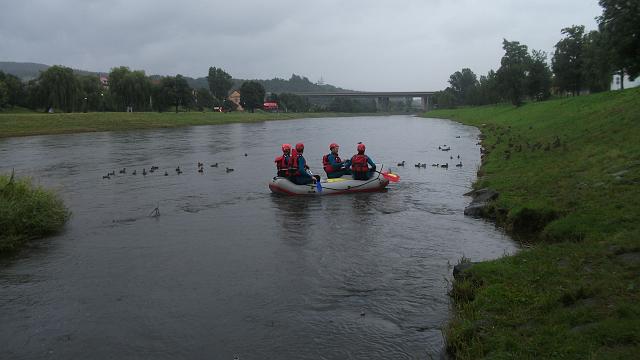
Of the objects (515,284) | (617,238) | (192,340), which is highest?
(617,238)

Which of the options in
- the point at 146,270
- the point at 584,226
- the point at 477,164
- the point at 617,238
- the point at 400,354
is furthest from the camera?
the point at 477,164

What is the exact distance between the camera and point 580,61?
2335 inches

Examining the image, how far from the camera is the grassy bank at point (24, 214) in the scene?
12.5 metres

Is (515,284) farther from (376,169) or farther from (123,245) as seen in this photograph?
(376,169)

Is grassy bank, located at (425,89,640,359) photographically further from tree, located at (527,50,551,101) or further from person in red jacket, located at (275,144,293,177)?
tree, located at (527,50,551,101)

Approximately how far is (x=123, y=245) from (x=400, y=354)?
8418mm

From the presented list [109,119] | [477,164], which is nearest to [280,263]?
[477,164]

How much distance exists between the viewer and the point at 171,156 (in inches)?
1378

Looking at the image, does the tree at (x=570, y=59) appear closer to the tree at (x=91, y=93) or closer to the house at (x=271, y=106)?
the tree at (x=91, y=93)

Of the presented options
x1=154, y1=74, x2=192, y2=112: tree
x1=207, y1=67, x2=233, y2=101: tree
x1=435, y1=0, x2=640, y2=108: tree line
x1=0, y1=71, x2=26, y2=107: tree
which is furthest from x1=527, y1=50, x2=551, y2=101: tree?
x1=207, y1=67, x2=233, y2=101: tree

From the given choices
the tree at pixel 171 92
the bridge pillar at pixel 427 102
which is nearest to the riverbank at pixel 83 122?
the tree at pixel 171 92

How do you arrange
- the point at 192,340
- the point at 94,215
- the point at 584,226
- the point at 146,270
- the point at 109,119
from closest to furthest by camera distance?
the point at 192,340, the point at 584,226, the point at 146,270, the point at 94,215, the point at 109,119

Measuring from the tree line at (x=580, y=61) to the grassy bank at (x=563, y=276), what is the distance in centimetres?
304

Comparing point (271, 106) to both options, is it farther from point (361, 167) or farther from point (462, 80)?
point (361, 167)
